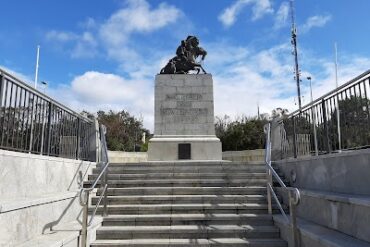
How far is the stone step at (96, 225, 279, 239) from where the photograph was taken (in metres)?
5.89

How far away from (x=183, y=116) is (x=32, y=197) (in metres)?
8.51

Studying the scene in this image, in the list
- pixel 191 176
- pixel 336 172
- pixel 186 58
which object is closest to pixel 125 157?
pixel 186 58

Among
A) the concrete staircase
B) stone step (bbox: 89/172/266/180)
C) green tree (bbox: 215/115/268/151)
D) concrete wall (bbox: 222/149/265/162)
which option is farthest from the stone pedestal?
green tree (bbox: 215/115/268/151)

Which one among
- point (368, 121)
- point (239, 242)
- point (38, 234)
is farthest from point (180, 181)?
point (368, 121)

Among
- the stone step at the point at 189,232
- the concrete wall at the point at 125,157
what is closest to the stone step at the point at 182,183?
the stone step at the point at 189,232

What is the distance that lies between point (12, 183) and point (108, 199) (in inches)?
102

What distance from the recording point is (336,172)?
5.45 m

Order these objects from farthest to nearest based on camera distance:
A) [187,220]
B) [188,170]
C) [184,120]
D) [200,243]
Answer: [184,120] < [188,170] < [187,220] < [200,243]

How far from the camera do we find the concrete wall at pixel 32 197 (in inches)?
165

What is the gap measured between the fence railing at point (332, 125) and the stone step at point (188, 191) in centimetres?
145

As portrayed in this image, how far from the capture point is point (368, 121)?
16.5ft

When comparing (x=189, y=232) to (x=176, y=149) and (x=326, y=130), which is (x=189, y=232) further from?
(x=176, y=149)

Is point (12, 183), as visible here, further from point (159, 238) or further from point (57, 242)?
point (159, 238)

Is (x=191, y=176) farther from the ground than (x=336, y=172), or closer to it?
closer to it
